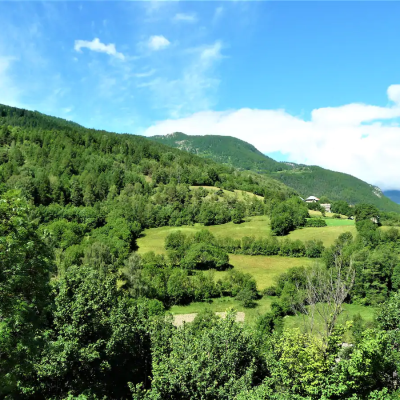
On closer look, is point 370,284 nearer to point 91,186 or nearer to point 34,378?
point 34,378

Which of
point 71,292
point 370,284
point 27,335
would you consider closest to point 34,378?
point 71,292

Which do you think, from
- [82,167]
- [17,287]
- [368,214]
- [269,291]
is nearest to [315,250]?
[269,291]

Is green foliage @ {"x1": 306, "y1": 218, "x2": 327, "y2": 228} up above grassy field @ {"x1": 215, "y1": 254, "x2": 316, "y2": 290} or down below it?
above

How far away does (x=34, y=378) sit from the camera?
15539 millimetres

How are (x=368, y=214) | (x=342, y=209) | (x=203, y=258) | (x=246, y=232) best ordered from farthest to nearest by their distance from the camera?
(x=342, y=209)
(x=246, y=232)
(x=368, y=214)
(x=203, y=258)

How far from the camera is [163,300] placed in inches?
1922

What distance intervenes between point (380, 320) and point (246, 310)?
24.5 m

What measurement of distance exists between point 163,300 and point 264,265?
33616mm

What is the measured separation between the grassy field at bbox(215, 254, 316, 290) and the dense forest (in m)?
2.71

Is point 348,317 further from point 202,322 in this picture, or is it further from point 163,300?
point 163,300

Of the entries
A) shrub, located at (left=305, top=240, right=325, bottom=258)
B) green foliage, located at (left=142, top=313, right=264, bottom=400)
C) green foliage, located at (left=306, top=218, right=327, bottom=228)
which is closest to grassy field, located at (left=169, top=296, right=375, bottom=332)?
shrub, located at (left=305, top=240, right=325, bottom=258)

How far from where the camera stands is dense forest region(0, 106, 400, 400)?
12.7 m

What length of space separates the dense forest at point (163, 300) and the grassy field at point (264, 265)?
2708 mm

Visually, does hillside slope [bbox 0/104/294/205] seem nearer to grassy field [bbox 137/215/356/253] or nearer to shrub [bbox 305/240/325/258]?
grassy field [bbox 137/215/356/253]
